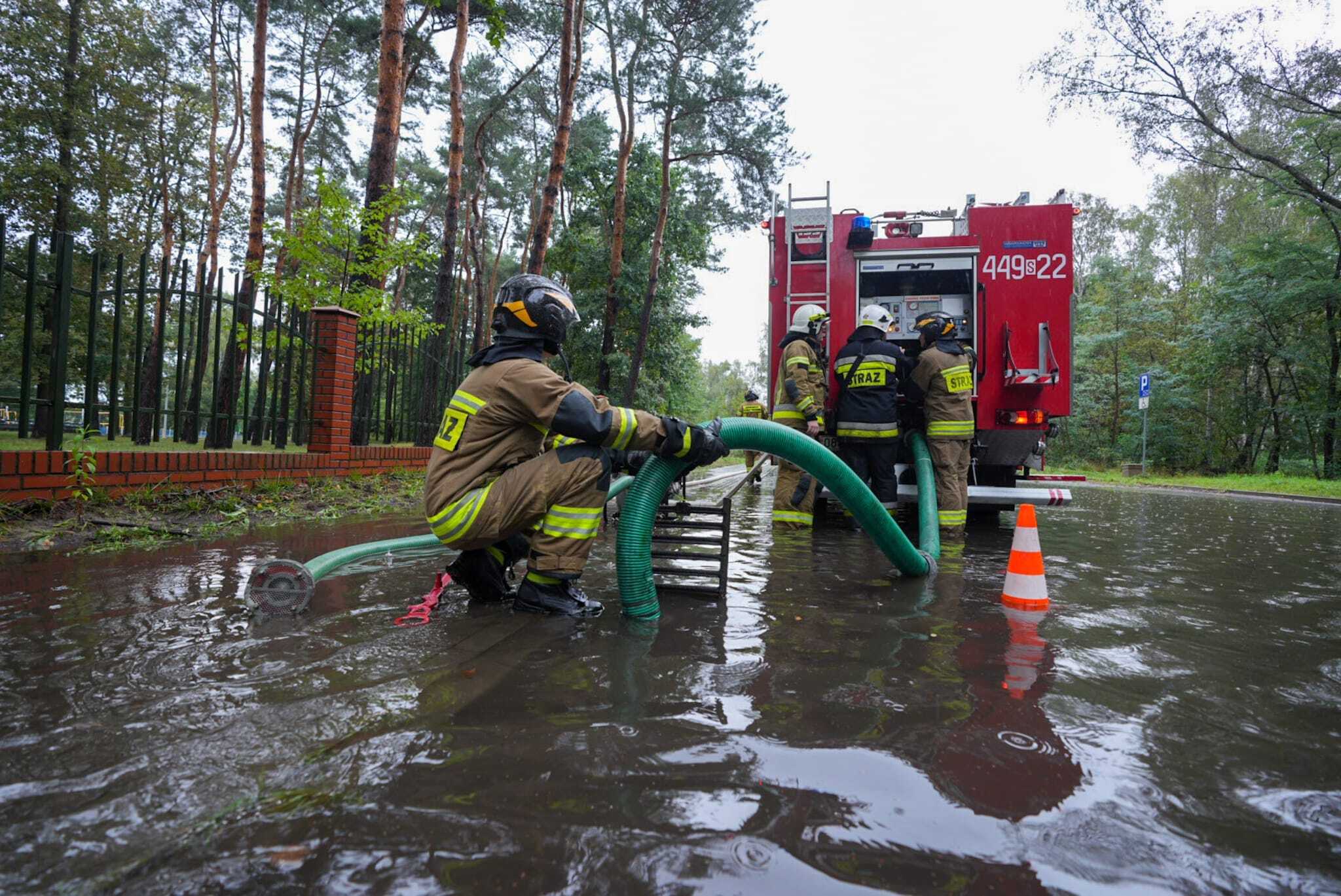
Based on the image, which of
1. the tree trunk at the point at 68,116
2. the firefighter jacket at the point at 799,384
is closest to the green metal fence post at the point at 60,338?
the firefighter jacket at the point at 799,384

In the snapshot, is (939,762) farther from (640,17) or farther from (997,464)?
(640,17)

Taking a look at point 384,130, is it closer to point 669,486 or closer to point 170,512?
point 170,512

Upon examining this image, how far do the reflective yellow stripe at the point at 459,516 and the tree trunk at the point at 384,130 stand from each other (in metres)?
5.83

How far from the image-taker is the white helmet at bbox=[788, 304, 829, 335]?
20.7ft

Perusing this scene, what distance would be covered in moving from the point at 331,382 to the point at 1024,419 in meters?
6.82

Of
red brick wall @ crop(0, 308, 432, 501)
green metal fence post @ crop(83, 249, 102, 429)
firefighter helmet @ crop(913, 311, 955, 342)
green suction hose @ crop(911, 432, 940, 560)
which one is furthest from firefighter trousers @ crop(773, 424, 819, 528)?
green metal fence post @ crop(83, 249, 102, 429)

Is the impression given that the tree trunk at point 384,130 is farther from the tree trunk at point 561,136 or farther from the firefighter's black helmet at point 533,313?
the firefighter's black helmet at point 533,313

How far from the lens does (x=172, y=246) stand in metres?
22.3

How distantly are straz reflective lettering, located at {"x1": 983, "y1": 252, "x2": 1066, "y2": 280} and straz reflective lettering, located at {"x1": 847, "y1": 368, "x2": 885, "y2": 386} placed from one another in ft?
5.33

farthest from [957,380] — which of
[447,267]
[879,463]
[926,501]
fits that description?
[447,267]

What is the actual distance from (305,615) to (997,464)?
604 cm

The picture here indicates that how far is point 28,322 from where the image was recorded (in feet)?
15.3

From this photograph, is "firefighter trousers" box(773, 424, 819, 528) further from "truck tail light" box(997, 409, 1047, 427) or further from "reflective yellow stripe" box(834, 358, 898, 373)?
"truck tail light" box(997, 409, 1047, 427)

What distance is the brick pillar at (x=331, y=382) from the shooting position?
7219mm
